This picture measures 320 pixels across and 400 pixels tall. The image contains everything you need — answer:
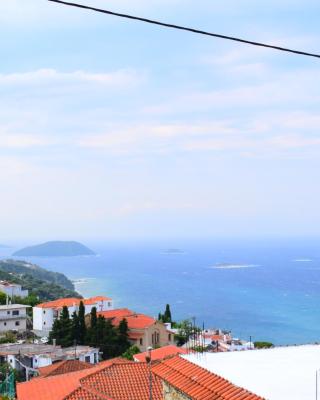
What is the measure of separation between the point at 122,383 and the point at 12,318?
3473 cm

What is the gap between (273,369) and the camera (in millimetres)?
6242

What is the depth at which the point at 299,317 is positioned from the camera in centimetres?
8400

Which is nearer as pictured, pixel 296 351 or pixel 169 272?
pixel 296 351

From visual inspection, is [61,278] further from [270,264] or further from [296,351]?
[296,351]

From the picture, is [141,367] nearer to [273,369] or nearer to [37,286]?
[273,369]

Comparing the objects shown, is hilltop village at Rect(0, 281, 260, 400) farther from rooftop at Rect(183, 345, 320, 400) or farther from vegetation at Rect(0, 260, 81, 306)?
vegetation at Rect(0, 260, 81, 306)

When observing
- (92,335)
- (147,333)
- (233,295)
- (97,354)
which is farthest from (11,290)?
(233,295)

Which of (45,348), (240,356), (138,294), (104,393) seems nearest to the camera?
(240,356)

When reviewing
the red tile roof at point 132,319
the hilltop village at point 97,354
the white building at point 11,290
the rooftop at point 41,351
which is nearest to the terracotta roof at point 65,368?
the hilltop village at point 97,354

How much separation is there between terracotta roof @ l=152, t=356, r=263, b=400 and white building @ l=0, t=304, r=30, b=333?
3958 cm

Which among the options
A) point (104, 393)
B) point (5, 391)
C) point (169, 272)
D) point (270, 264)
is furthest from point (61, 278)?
point (104, 393)

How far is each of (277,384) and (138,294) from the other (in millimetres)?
105082

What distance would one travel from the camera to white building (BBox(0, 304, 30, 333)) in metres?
44.3

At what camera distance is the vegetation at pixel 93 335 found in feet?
115
